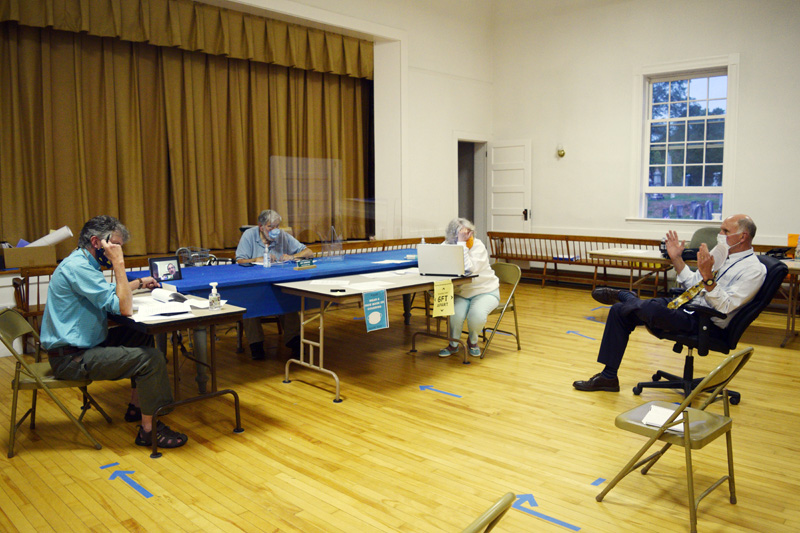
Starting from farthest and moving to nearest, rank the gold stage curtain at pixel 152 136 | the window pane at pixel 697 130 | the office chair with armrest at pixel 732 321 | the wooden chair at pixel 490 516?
the window pane at pixel 697 130 → the gold stage curtain at pixel 152 136 → the office chair with armrest at pixel 732 321 → the wooden chair at pixel 490 516

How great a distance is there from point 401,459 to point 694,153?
7541 mm

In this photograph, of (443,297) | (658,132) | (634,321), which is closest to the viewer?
(634,321)

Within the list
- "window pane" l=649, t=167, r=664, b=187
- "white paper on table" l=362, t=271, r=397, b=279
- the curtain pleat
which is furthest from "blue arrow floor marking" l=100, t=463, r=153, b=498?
"window pane" l=649, t=167, r=664, b=187

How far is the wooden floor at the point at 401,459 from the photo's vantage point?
2.89 metres

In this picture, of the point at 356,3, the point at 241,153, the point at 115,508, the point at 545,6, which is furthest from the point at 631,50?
the point at 115,508

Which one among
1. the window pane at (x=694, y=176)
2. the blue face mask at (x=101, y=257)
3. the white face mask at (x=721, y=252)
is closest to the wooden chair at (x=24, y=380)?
the blue face mask at (x=101, y=257)

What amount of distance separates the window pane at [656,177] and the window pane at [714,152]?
2.20 feet

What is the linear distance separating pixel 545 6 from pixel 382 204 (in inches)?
170

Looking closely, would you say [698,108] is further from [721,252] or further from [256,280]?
[256,280]

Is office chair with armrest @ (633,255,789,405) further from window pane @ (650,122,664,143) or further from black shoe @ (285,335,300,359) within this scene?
window pane @ (650,122,664,143)

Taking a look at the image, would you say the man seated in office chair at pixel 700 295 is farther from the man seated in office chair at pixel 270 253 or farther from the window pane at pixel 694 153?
the window pane at pixel 694 153

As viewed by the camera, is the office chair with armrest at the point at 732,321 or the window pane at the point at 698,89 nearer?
the office chair with armrest at the point at 732,321

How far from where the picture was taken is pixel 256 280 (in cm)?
485

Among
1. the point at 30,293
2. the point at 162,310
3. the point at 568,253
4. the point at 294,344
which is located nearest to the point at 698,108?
the point at 568,253
